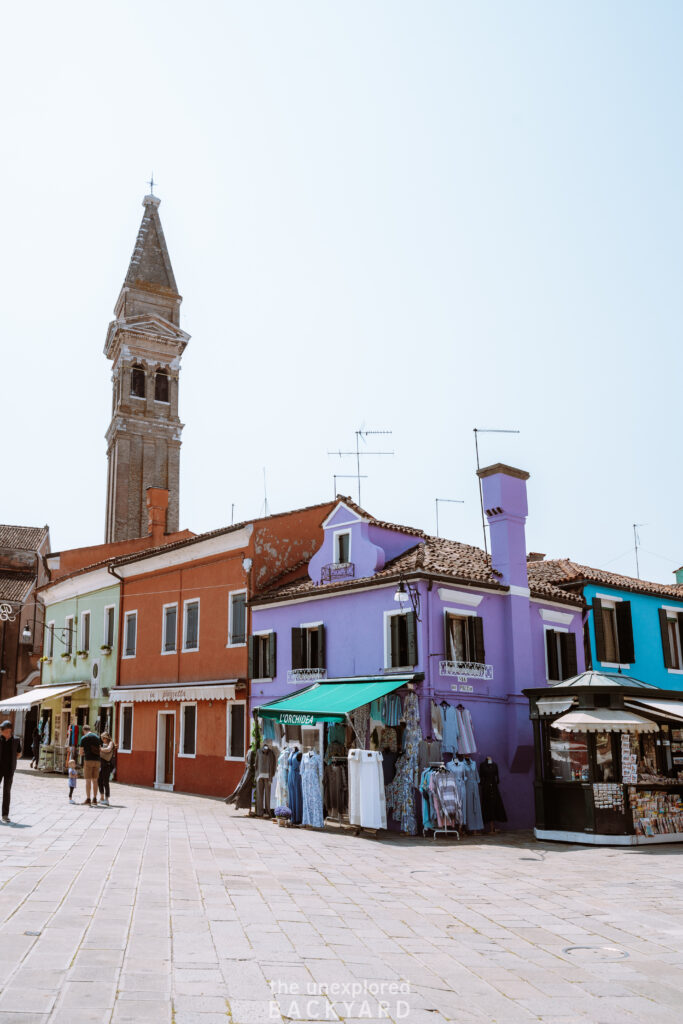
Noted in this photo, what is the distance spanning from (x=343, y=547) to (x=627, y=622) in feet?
27.5

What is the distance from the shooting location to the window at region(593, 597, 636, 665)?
23156mm

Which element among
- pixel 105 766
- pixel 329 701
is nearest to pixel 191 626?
pixel 105 766

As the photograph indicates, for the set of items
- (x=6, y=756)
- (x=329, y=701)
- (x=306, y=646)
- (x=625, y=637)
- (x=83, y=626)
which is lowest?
(x=6, y=756)

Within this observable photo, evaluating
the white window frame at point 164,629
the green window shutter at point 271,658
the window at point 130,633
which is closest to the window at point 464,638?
the green window shutter at point 271,658

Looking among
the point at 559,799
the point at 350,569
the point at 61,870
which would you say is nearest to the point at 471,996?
the point at 61,870

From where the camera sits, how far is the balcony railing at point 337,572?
66.4 ft

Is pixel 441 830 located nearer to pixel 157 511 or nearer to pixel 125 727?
pixel 125 727

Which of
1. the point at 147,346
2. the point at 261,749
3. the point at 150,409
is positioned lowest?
the point at 261,749

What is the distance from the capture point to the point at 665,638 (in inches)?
973

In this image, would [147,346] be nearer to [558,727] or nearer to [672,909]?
[558,727]

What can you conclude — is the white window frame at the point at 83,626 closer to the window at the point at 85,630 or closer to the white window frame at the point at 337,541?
the window at the point at 85,630

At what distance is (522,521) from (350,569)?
4040mm

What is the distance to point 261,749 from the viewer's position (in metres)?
18.6

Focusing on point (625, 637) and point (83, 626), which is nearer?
point (625, 637)
